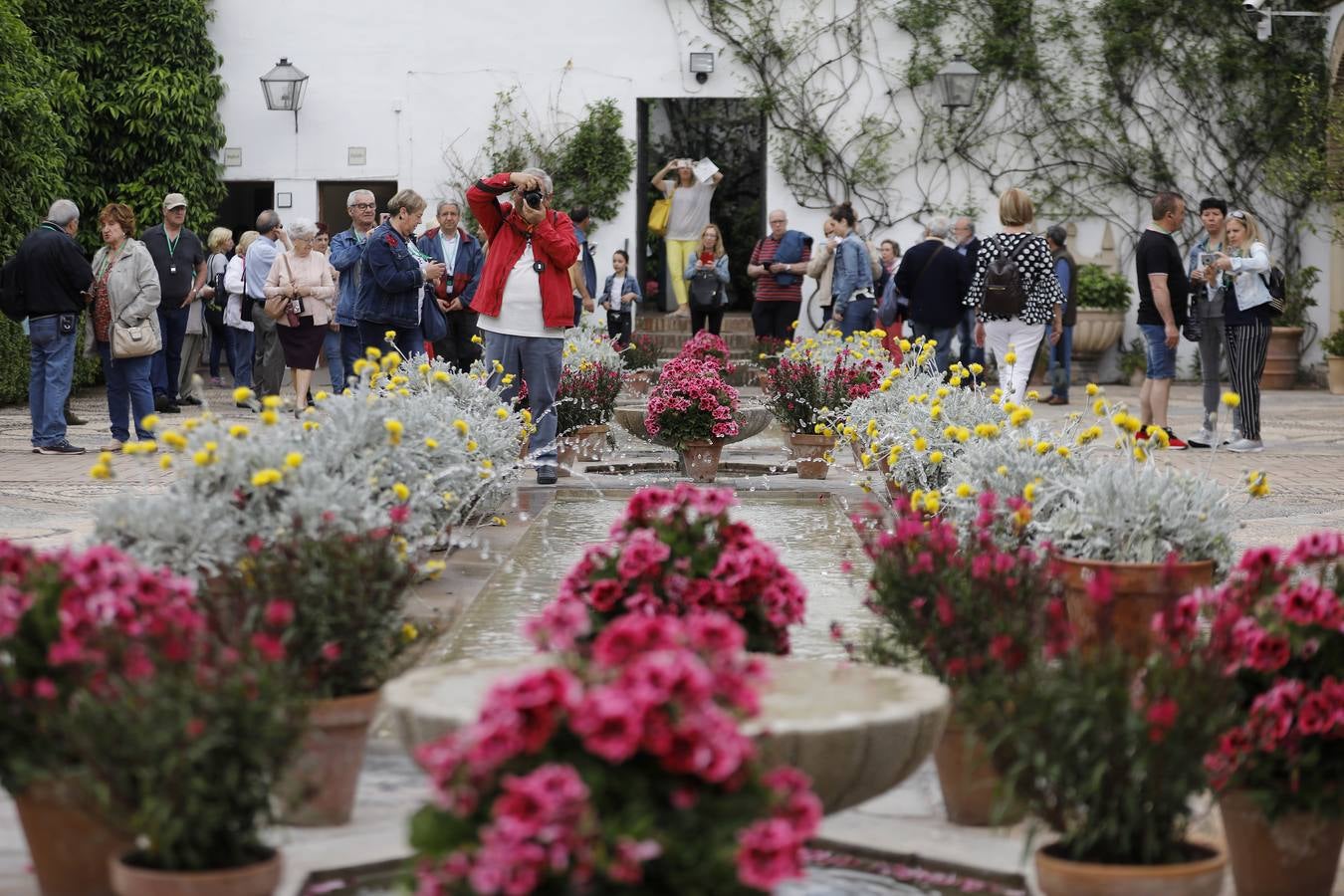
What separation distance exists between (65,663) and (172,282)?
11316 mm

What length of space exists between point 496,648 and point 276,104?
16.2 m

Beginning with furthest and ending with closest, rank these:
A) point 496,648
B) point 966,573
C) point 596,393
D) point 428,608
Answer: point 596,393 < point 428,608 < point 496,648 < point 966,573

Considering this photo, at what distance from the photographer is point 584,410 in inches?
441

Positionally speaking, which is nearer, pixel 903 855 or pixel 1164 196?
pixel 903 855

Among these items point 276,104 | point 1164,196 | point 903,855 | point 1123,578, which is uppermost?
point 276,104

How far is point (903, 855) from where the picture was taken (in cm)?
348

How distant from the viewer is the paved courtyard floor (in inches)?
138

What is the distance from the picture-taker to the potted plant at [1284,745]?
3.22 metres

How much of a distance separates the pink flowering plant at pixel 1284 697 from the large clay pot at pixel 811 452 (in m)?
6.71

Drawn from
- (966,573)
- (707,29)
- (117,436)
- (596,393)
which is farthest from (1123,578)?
(707,29)

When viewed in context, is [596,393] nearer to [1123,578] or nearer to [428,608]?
[428,608]

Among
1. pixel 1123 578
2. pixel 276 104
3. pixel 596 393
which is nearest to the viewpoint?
pixel 1123 578

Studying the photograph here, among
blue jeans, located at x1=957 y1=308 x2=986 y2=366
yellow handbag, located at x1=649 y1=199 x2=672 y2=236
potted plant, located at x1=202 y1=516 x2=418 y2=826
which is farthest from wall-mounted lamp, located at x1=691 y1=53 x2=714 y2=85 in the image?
potted plant, located at x1=202 y1=516 x2=418 y2=826

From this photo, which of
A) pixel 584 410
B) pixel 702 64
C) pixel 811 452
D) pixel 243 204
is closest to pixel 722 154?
pixel 702 64
